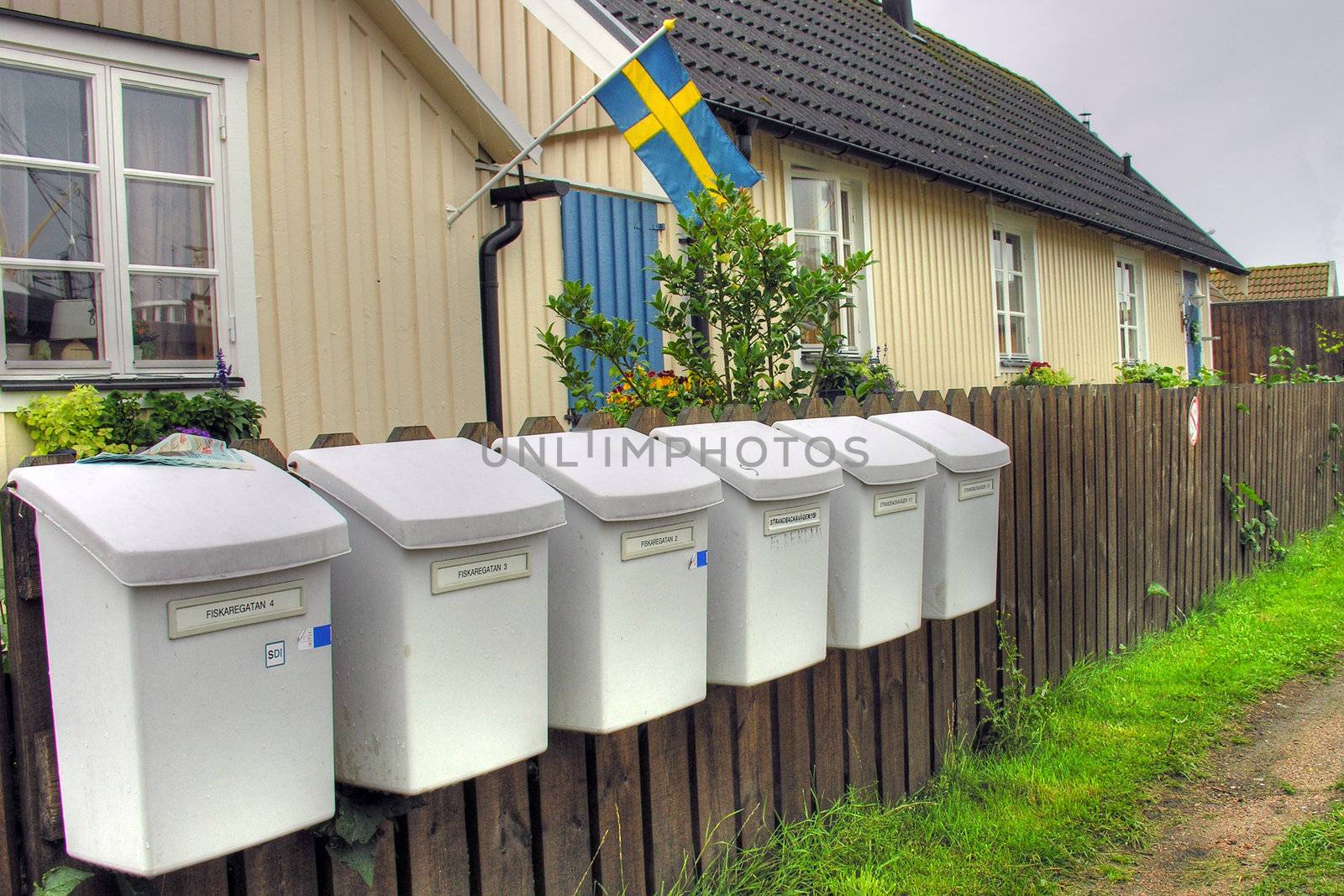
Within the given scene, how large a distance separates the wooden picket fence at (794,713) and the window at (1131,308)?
369 inches

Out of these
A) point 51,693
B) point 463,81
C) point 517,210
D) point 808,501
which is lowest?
point 51,693

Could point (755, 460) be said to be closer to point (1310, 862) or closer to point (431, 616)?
point (431, 616)

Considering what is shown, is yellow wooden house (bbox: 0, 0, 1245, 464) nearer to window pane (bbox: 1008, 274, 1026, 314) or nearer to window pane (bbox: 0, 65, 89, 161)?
window pane (bbox: 0, 65, 89, 161)

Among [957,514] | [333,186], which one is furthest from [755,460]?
[333,186]

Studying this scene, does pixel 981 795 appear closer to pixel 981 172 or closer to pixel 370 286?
pixel 370 286

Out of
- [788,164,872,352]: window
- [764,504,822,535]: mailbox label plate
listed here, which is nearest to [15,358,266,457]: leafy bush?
[764,504,822,535]: mailbox label plate

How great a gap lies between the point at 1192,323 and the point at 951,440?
17547mm

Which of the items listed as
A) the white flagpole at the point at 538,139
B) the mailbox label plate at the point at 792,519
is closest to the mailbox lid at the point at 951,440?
the mailbox label plate at the point at 792,519

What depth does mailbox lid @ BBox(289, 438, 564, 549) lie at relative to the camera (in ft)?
7.19

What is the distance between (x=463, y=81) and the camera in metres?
6.25

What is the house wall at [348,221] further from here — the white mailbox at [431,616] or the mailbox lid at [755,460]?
the white mailbox at [431,616]

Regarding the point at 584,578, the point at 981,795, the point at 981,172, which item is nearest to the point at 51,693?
the point at 584,578

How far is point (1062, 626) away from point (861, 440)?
2.47m

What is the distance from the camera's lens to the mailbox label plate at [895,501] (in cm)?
344
